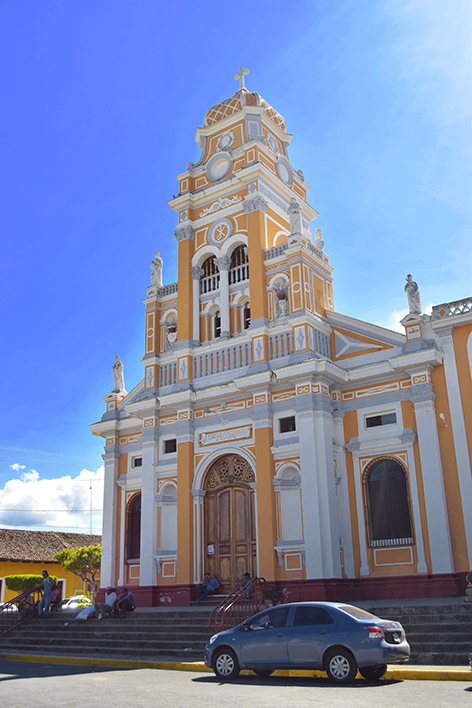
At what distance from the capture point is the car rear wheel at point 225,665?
11125mm

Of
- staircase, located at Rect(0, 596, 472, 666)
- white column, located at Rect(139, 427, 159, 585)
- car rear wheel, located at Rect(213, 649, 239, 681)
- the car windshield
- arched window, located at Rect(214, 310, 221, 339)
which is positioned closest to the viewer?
the car windshield

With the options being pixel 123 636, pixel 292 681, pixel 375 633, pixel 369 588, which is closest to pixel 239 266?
pixel 369 588

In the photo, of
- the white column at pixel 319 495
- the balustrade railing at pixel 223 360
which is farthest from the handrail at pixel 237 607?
the balustrade railing at pixel 223 360

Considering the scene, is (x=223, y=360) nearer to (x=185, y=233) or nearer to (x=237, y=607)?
(x=185, y=233)

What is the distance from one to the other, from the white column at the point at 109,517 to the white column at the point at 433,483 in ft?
37.3

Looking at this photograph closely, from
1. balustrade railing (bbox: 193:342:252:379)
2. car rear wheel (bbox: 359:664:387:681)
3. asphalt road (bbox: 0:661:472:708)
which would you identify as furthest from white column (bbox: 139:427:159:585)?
car rear wheel (bbox: 359:664:387:681)

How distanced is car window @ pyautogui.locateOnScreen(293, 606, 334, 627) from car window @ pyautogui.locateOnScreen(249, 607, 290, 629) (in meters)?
0.26

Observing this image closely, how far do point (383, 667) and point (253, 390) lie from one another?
1096cm

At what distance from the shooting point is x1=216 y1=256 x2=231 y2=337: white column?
879 inches

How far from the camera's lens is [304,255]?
824 inches

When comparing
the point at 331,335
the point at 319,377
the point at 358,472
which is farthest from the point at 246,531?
the point at 331,335

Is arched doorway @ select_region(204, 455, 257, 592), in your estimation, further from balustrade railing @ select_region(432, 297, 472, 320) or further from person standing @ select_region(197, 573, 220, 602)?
balustrade railing @ select_region(432, 297, 472, 320)

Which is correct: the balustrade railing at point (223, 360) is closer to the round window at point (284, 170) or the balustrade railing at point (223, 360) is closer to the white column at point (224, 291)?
the white column at point (224, 291)

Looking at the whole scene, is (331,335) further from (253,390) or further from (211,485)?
(211,485)
